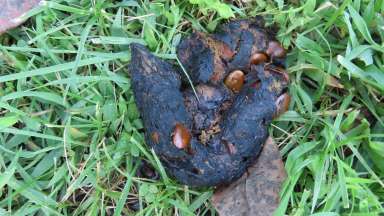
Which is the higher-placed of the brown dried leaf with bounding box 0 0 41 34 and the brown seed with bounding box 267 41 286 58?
the brown dried leaf with bounding box 0 0 41 34

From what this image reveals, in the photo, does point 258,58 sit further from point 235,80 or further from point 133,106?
point 133,106

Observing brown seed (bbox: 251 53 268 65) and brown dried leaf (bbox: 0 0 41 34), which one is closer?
brown seed (bbox: 251 53 268 65)

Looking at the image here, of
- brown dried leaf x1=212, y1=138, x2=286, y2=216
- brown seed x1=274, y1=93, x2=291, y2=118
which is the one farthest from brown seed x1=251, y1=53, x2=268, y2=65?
brown dried leaf x1=212, y1=138, x2=286, y2=216

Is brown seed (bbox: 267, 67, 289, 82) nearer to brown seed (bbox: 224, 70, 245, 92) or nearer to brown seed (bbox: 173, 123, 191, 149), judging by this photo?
brown seed (bbox: 224, 70, 245, 92)

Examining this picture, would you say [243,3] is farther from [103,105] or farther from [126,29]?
[103,105]

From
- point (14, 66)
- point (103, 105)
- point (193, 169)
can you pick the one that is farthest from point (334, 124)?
point (14, 66)

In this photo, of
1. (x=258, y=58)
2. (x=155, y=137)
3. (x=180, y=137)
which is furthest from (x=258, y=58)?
(x=155, y=137)

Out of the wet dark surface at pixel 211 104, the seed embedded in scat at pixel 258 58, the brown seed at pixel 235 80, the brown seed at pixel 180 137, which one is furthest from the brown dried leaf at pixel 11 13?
the seed embedded in scat at pixel 258 58
